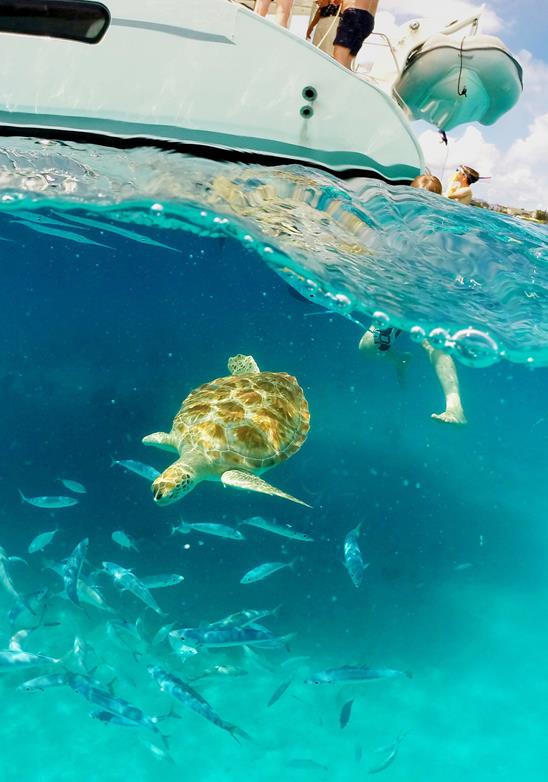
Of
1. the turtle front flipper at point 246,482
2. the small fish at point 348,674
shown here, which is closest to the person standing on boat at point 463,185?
the turtle front flipper at point 246,482

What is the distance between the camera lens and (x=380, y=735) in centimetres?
667

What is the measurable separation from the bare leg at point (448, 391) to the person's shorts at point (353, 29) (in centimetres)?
478

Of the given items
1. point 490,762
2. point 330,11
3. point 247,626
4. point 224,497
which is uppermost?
point 330,11

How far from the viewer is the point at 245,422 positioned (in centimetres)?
721

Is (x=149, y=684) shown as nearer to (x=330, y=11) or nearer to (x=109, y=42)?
(x=109, y=42)

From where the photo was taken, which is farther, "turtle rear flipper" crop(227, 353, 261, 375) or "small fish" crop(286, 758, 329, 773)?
"turtle rear flipper" crop(227, 353, 261, 375)

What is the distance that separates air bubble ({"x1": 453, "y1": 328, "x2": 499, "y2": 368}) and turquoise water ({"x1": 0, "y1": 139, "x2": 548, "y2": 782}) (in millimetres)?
83

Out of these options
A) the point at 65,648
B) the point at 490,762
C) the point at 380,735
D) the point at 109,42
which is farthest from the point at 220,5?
the point at 490,762

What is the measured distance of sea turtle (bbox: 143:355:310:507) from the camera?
634 cm

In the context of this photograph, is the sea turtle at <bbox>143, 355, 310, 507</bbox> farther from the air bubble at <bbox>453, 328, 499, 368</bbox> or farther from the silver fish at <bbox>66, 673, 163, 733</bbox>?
the air bubble at <bbox>453, 328, 499, 368</bbox>

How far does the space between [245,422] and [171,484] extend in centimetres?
160

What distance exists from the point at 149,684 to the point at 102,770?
99 cm

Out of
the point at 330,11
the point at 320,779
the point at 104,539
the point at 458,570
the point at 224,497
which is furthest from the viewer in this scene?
the point at 224,497

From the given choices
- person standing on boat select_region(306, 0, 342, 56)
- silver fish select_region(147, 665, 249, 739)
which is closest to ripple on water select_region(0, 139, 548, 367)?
person standing on boat select_region(306, 0, 342, 56)
